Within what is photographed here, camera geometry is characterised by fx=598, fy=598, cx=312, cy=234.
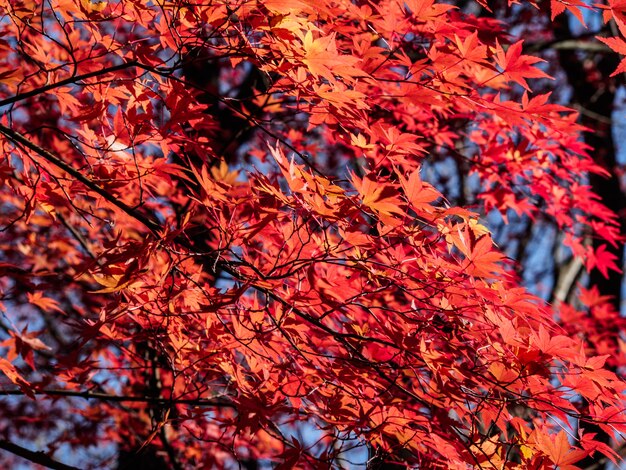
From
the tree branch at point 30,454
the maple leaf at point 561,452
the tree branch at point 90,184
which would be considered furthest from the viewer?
the tree branch at point 30,454

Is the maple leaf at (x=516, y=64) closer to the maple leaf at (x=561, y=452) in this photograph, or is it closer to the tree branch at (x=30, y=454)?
the maple leaf at (x=561, y=452)

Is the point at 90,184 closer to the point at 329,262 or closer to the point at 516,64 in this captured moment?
the point at 329,262

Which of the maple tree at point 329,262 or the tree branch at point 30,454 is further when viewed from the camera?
the tree branch at point 30,454

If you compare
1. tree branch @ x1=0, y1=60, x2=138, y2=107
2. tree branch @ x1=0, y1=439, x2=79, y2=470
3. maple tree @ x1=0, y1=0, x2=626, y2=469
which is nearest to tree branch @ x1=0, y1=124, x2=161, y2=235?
maple tree @ x1=0, y1=0, x2=626, y2=469

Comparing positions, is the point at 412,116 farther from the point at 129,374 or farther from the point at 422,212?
the point at 129,374

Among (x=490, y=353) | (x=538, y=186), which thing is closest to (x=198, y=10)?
(x=490, y=353)

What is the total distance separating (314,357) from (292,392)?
0.45 ft

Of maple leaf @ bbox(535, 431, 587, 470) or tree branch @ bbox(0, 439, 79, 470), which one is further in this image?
tree branch @ bbox(0, 439, 79, 470)

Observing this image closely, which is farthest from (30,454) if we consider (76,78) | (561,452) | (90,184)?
(561,452)

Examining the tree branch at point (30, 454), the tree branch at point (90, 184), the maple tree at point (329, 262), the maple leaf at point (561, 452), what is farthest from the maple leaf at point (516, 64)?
the tree branch at point (30, 454)

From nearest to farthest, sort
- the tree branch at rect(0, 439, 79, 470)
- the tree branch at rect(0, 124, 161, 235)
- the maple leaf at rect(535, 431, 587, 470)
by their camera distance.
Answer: the maple leaf at rect(535, 431, 587, 470) < the tree branch at rect(0, 124, 161, 235) < the tree branch at rect(0, 439, 79, 470)

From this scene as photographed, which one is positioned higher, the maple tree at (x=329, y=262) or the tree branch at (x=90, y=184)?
the tree branch at (x=90, y=184)

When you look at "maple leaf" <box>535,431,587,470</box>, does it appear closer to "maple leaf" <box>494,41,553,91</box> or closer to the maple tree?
the maple tree

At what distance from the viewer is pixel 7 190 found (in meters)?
3.99
